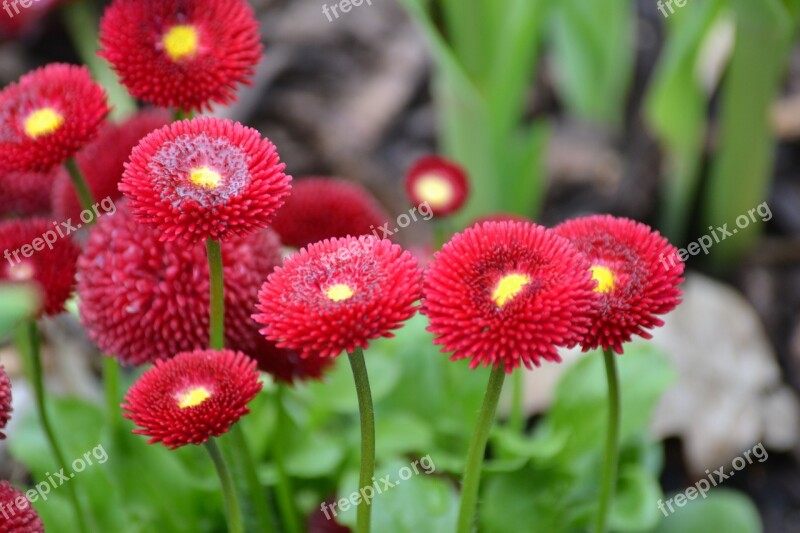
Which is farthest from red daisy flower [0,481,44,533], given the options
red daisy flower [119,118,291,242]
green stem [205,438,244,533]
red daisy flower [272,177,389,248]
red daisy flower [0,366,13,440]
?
red daisy flower [272,177,389,248]

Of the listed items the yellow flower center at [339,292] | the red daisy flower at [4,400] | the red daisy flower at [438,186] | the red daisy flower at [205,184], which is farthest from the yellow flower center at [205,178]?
the red daisy flower at [438,186]

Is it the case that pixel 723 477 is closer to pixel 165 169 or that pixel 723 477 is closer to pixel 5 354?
pixel 165 169

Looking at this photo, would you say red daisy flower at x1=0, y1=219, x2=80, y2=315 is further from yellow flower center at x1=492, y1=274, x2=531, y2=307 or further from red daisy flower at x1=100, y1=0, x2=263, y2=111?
yellow flower center at x1=492, y1=274, x2=531, y2=307

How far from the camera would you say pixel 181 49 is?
0.93 metres

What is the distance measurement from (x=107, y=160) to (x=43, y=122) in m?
0.20

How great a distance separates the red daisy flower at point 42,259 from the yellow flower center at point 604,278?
1.83 feet

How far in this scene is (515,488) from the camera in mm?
1240

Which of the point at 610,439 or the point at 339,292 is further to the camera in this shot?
the point at 610,439

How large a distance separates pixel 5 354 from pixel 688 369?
4.52ft
